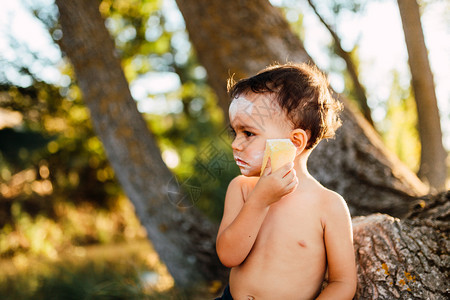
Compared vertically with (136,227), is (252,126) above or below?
above

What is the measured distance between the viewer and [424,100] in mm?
4629

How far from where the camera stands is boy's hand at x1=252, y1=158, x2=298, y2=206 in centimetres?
142

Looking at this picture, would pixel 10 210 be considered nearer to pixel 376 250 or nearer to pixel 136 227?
pixel 136 227

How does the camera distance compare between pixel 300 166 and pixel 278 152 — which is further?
pixel 300 166

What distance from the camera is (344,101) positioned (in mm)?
3188

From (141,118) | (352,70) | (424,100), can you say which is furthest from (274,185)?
(352,70)

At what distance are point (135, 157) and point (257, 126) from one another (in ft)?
6.64

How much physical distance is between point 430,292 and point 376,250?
0.26 meters

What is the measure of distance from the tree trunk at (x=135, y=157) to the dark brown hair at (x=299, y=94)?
182 cm

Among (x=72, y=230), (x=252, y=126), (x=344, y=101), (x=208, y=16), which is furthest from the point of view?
(x=72, y=230)

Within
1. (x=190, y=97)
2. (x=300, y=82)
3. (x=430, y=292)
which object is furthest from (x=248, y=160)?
(x=190, y=97)

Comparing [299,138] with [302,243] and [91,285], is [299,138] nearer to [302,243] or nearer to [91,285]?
[302,243]

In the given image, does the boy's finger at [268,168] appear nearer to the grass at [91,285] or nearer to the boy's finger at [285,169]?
the boy's finger at [285,169]

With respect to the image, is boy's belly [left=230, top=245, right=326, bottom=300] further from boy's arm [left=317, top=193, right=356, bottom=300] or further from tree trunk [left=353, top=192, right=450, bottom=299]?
tree trunk [left=353, top=192, right=450, bottom=299]
